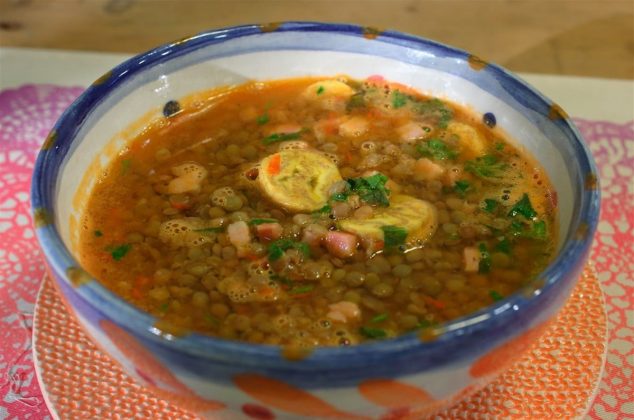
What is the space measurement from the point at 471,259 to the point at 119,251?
2.24ft

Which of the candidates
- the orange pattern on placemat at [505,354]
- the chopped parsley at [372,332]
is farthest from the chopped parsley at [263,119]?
the orange pattern on placemat at [505,354]

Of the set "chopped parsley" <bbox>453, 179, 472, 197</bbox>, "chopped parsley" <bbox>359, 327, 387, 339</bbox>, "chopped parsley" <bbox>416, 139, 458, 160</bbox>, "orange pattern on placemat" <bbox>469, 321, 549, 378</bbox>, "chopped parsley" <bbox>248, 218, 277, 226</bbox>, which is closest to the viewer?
"orange pattern on placemat" <bbox>469, 321, 549, 378</bbox>

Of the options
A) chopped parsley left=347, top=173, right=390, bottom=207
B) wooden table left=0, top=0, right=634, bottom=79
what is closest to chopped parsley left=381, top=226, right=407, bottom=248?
chopped parsley left=347, top=173, right=390, bottom=207

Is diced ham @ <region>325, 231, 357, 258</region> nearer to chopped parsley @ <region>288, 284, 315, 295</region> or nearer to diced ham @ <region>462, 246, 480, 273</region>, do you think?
chopped parsley @ <region>288, 284, 315, 295</region>

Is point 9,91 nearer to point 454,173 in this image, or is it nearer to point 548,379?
point 454,173

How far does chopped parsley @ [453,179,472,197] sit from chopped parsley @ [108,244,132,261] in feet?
2.28

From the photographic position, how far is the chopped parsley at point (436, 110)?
1.78 meters

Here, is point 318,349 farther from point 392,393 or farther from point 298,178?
point 298,178

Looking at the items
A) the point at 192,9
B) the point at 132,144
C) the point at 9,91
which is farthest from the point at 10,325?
the point at 192,9

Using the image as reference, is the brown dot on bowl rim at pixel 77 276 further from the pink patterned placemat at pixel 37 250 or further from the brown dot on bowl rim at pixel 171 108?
the brown dot on bowl rim at pixel 171 108

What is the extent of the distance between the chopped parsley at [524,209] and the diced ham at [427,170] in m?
0.19

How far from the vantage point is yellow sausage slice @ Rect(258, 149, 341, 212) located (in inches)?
59.9

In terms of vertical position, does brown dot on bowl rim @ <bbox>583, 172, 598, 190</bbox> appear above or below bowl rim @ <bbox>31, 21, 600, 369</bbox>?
above

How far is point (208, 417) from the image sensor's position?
3.90ft
